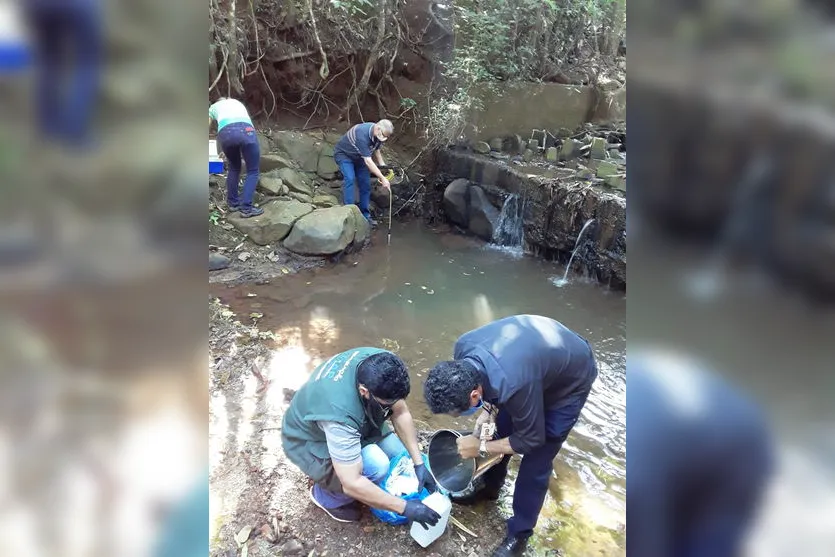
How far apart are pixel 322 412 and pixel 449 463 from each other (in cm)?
97

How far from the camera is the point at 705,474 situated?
3.22 ft

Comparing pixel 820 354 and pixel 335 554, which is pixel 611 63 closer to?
pixel 335 554

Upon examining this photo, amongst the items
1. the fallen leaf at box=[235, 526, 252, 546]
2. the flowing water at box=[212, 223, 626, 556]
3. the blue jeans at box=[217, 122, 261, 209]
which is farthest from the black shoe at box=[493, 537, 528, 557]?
the blue jeans at box=[217, 122, 261, 209]

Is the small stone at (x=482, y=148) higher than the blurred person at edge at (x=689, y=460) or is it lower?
lower

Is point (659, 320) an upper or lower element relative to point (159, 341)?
upper

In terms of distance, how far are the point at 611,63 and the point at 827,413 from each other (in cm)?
1188

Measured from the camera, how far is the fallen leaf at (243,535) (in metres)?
2.70

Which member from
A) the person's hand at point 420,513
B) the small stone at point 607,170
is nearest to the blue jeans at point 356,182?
the small stone at point 607,170

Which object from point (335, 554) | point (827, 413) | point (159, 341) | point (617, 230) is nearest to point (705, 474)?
point (827, 413)

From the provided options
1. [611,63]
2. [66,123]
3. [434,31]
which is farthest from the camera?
[611,63]

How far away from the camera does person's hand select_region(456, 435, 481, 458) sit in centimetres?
279

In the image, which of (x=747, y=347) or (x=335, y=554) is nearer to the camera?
(x=747, y=347)

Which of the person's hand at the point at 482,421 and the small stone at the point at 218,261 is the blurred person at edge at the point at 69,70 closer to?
the person's hand at the point at 482,421

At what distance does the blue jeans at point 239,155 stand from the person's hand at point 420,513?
527 centimetres
